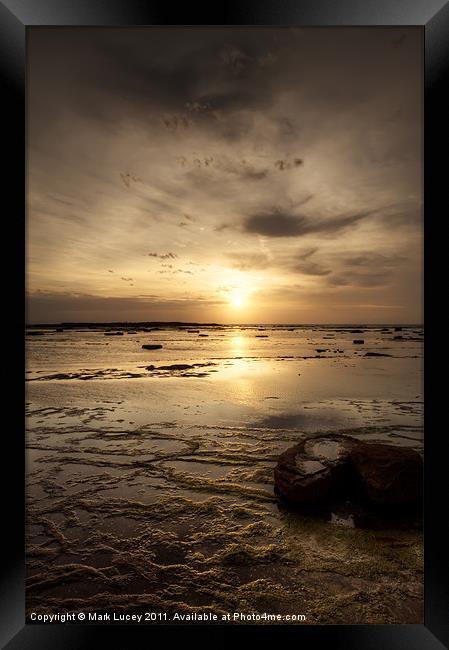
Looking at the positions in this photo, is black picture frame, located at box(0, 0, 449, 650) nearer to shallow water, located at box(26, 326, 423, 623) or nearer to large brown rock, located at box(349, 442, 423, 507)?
shallow water, located at box(26, 326, 423, 623)

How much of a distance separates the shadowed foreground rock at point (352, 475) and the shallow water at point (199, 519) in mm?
128

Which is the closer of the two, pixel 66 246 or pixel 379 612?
pixel 379 612

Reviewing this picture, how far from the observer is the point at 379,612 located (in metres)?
1.34

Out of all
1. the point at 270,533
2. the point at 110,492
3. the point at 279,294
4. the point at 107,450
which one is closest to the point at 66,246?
the point at 107,450

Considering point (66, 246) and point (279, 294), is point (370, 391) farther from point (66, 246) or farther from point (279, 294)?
point (66, 246)

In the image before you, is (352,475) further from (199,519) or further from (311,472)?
(199,519)

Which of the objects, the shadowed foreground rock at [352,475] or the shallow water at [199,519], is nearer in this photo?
the shallow water at [199,519]

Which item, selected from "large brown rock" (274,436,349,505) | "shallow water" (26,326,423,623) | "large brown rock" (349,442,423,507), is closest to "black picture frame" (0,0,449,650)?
"shallow water" (26,326,423,623)

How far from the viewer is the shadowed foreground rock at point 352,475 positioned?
5.57 feet

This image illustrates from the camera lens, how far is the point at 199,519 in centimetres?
174

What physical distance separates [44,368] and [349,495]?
5.85m

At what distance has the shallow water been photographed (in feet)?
4.57
